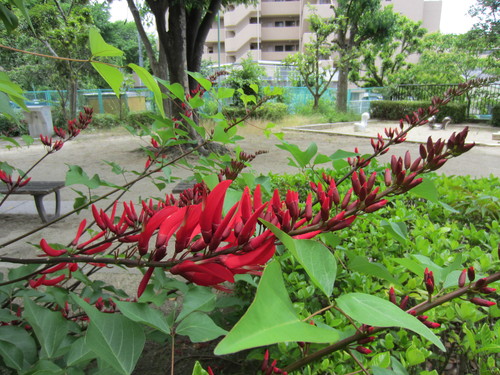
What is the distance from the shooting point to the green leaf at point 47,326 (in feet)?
2.16

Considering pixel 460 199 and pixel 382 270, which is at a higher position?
pixel 382 270

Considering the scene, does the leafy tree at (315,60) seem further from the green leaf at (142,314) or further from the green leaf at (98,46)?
the green leaf at (142,314)

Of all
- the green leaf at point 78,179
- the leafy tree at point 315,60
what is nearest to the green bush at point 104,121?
the leafy tree at point 315,60

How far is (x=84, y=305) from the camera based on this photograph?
1.37ft

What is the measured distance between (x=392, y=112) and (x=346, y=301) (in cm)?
1932

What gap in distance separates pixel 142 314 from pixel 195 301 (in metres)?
0.16

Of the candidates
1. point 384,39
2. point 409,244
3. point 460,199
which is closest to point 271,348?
point 409,244

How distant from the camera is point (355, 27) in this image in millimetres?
18062

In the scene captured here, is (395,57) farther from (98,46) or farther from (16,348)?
(16,348)

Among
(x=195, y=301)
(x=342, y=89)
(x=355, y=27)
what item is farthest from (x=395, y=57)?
(x=195, y=301)

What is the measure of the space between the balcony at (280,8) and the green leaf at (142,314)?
138 ft

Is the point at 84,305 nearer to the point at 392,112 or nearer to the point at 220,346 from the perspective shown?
the point at 220,346

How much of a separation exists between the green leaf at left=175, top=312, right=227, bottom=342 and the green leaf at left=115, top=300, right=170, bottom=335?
0.07 metres

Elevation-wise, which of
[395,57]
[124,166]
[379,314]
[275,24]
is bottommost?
[124,166]
